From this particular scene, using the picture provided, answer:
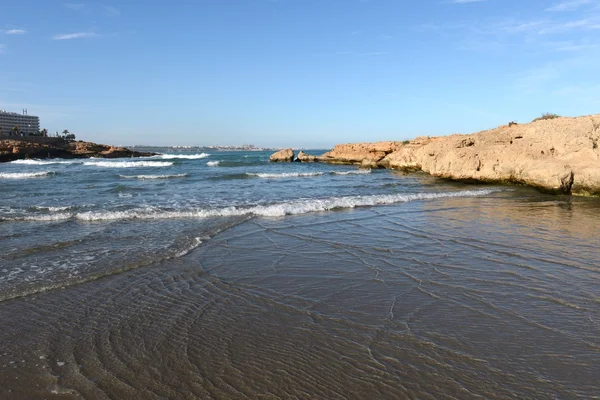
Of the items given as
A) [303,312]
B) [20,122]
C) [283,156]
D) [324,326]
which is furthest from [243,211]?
[20,122]

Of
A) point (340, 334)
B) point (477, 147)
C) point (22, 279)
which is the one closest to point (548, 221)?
point (340, 334)

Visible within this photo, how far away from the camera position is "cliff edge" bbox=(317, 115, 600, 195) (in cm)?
1441

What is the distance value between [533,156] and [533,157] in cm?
11

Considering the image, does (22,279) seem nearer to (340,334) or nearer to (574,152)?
(340,334)

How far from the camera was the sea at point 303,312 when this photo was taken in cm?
302

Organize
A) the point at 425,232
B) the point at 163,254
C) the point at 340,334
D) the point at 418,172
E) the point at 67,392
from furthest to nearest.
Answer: the point at 418,172 → the point at 425,232 → the point at 163,254 → the point at 340,334 → the point at 67,392

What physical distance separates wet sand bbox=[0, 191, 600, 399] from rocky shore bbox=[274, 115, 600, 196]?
876 centimetres

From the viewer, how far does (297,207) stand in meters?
12.4

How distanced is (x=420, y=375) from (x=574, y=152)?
16029 millimetres

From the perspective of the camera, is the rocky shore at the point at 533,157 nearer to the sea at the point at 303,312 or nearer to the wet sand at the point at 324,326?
the sea at the point at 303,312

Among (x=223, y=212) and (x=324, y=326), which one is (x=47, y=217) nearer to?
(x=223, y=212)

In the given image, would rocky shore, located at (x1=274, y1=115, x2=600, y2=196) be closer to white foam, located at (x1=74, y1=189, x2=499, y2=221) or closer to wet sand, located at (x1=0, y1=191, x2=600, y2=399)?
white foam, located at (x1=74, y1=189, x2=499, y2=221)

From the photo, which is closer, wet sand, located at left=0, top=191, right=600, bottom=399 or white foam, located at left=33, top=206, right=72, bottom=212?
wet sand, located at left=0, top=191, right=600, bottom=399

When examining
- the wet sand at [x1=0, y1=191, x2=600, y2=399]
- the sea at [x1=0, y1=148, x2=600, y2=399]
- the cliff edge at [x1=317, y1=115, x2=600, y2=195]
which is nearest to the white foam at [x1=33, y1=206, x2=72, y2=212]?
the sea at [x1=0, y1=148, x2=600, y2=399]
